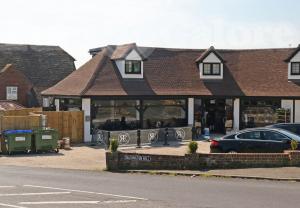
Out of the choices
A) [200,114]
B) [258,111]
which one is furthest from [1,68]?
[258,111]

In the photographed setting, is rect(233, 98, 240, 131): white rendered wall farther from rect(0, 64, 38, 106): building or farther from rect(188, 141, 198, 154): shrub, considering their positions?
rect(0, 64, 38, 106): building

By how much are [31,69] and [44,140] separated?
27.6 meters

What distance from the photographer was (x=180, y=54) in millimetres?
38156

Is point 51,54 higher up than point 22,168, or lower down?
higher up

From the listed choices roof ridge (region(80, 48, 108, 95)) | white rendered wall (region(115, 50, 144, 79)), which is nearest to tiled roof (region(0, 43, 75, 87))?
roof ridge (region(80, 48, 108, 95))

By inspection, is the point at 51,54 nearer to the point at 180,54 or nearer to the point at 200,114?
the point at 180,54

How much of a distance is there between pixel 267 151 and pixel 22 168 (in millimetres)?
9991

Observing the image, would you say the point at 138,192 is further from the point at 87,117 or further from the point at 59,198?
the point at 87,117

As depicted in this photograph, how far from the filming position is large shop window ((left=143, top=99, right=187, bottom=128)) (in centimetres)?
3347

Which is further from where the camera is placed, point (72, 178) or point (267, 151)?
point (267, 151)

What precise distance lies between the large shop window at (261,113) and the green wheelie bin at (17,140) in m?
15.1

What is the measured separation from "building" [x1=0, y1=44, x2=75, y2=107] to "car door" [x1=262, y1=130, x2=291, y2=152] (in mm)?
32178

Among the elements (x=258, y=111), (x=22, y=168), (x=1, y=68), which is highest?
(x=1, y=68)

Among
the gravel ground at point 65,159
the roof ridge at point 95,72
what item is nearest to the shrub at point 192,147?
the gravel ground at point 65,159
